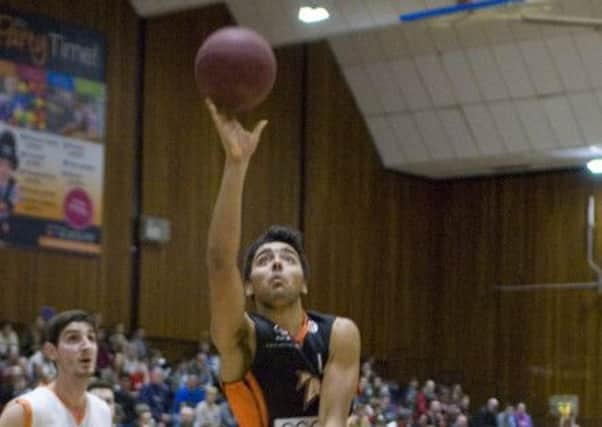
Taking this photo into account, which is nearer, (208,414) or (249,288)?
(249,288)

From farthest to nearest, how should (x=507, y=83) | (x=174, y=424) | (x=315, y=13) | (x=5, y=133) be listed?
(x=507, y=83)
(x=315, y=13)
(x=5, y=133)
(x=174, y=424)

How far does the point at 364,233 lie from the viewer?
2800 centimetres

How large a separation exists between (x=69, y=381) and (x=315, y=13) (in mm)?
17803

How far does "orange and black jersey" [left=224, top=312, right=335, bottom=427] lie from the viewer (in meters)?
4.64

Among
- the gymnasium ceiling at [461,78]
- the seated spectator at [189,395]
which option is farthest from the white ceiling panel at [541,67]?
the seated spectator at [189,395]

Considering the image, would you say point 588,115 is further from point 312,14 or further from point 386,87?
point 312,14

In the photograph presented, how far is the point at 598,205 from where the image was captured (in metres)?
28.0

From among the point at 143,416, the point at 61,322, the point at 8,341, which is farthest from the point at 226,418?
→ the point at 61,322

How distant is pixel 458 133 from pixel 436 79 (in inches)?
58.0

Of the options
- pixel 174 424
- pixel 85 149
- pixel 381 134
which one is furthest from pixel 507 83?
pixel 174 424

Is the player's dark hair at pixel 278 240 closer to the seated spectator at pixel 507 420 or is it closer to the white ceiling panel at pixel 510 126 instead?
the seated spectator at pixel 507 420

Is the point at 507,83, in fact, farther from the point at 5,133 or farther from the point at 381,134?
the point at 5,133

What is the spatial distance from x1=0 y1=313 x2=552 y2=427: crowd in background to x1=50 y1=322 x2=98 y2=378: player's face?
921 cm

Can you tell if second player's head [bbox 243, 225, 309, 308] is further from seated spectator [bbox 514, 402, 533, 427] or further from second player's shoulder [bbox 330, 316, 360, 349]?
seated spectator [bbox 514, 402, 533, 427]
